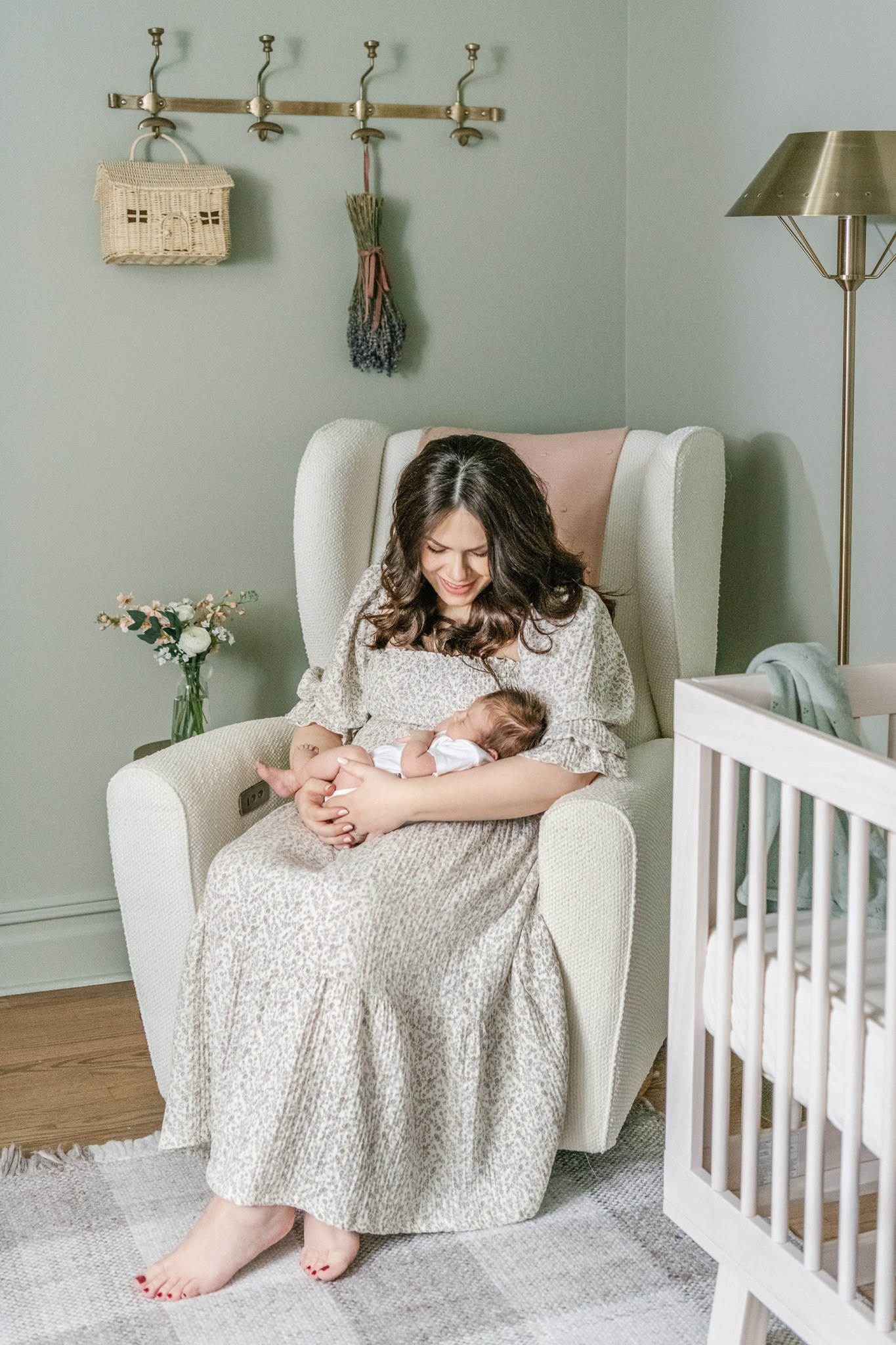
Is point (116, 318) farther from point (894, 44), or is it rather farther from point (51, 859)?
point (894, 44)

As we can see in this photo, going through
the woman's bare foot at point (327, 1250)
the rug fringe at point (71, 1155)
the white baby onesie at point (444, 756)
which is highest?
the white baby onesie at point (444, 756)

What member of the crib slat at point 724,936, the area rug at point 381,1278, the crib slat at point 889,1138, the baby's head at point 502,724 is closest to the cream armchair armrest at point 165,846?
the area rug at point 381,1278

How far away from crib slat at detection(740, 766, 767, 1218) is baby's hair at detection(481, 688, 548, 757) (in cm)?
61

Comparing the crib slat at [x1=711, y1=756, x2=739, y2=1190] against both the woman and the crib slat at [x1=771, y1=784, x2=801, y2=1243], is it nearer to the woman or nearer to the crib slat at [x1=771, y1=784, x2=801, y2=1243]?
the crib slat at [x1=771, y1=784, x2=801, y2=1243]

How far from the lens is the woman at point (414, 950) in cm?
159

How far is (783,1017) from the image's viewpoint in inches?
47.9

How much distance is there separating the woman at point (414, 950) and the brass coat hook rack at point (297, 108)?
3.01 ft

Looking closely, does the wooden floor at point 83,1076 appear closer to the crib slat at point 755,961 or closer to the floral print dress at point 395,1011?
the floral print dress at point 395,1011

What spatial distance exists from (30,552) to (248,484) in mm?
432

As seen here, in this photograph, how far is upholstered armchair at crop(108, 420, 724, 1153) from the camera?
171 cm

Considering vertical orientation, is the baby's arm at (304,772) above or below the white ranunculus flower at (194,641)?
below

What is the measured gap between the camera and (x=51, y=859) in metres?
2.59

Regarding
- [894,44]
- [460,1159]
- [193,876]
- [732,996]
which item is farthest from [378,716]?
[894,44]

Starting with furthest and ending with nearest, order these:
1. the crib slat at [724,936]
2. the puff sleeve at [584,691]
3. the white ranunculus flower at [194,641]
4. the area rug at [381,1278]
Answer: the white ranunculus flower at [194,641] → the puff sleeve at [584,691] → the area rug at [381,1278] → the crib slat at [724,936]
